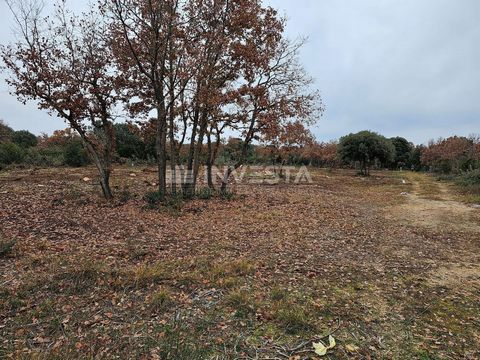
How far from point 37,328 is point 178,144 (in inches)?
424

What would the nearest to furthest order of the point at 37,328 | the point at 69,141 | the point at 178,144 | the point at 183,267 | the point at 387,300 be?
the point at 37,328 → the point at 387,300 → the point at 183,267 → the point at 178,144 → the point at 69,141

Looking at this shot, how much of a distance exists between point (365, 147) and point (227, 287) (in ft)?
90.9

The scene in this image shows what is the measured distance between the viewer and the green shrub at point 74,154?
21.3 meters

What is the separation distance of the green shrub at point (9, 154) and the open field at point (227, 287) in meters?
11.7

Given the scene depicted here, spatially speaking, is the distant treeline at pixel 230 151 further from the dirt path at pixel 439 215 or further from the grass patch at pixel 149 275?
the dirt path at pixel 439 215

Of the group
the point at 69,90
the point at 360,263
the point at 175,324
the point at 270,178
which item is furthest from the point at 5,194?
the point at 270,178

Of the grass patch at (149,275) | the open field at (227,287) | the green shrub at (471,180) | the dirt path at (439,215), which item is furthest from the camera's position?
the green shrub at (471,180)

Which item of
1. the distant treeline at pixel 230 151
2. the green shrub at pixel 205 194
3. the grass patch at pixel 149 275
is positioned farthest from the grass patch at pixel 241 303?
the distant treeline at pixel 230 151

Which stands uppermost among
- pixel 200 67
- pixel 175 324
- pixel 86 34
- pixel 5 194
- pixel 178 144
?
pixel 86 34

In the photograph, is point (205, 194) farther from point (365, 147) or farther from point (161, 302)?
point (365, 147)

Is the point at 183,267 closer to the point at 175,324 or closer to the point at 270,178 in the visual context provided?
the point at 175,324

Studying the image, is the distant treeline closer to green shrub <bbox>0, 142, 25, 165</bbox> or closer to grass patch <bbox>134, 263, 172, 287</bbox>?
green shrub <bbox>0, 142, 25, 165</bbox>

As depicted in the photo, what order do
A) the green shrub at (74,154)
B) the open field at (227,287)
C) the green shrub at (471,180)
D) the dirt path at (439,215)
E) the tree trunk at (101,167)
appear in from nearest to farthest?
the open field at (227,287)
the dirt path at (439,215)
the tree trunk at (101,167)
the green shrub at (471,180)
the green shrub at (74,154)

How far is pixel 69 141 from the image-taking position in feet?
70.9
